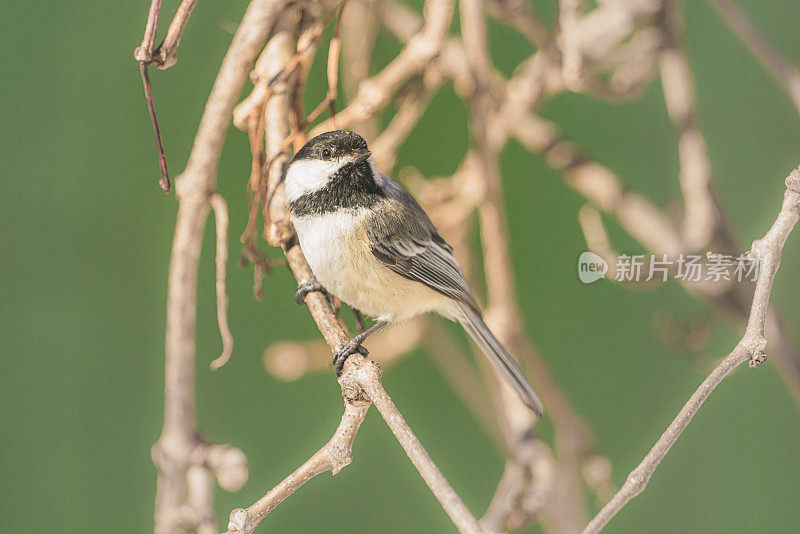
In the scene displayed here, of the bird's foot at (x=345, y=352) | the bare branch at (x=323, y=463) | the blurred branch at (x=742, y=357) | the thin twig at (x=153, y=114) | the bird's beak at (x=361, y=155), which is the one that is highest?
the thin twig at (x=153, y=114)

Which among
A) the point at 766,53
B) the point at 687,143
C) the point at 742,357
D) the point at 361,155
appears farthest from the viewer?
the point at 687,143

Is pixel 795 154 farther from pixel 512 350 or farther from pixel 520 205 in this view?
pixel 512 350

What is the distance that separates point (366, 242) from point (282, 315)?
29 centimetres

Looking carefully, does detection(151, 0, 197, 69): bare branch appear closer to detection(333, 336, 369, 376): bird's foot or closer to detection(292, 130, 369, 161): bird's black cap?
→ detection(292, 130, 369, 161): bird's black cap

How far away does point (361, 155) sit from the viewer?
1.96ft

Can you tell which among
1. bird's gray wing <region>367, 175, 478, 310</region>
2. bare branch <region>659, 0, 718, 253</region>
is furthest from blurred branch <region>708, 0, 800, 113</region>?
bird's gray wing <region>367, 175, 478, 310</region>

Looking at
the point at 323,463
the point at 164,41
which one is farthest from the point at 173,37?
the point at 323,463

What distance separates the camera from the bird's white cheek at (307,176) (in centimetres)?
61

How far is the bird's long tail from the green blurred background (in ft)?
0.91

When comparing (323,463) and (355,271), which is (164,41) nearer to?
(355,271)

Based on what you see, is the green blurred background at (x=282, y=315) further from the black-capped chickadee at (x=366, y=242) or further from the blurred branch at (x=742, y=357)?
the blurred branch at (x=742, y=357)

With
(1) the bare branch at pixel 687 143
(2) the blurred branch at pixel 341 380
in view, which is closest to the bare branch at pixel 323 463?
(2) the blurred branch at pixel 341 380

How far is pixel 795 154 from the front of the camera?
0.90 metres

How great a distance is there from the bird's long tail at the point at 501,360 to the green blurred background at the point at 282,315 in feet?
0.91
